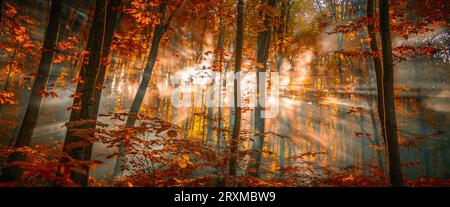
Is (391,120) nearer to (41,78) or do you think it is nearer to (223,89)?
(41,78)

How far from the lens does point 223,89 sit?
1742cm

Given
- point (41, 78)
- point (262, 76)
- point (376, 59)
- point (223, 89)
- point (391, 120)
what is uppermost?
point (376, 59)

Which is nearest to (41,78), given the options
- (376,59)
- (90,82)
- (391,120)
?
(90,82)

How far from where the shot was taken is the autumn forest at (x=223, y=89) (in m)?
5.14

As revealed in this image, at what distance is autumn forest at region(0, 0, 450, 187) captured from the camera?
5.14 meters

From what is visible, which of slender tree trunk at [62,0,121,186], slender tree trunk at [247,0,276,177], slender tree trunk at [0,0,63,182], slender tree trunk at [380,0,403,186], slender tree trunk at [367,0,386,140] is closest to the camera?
slender tree trunk at [62,0,121,186]

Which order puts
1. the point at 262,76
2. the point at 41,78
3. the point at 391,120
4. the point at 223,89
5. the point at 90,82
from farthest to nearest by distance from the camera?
1. the point at 223,89
2. the point at 262,76
3. the point at 41,78
4. the point at 391,120
5. the point at 90,82

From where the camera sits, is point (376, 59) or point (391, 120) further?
point (376, 59)

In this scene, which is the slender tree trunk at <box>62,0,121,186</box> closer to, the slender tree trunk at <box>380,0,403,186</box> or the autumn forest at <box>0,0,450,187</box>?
the autumn forest at <box>0,0,450,187</box>

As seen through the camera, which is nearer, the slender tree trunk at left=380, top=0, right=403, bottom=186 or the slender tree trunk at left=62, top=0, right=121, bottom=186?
the slender tree trunk at left=62, top=0, right=121, bottom=186

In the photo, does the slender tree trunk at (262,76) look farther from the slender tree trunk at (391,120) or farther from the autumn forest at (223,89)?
the slender tree trunk at (391,120)

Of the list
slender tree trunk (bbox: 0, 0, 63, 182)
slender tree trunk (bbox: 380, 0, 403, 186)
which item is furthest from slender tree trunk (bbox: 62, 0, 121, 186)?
slender tree trunk (bbox: 380, 0, 403, 186)

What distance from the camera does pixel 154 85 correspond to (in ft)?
102
